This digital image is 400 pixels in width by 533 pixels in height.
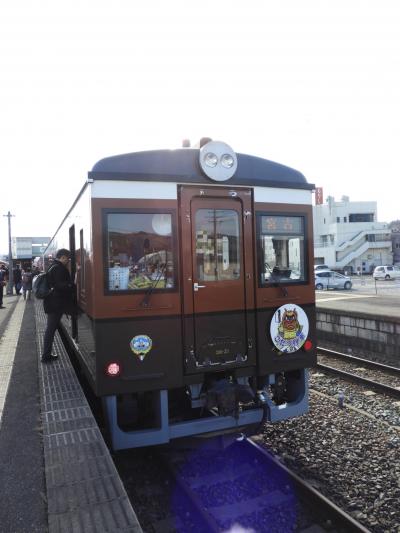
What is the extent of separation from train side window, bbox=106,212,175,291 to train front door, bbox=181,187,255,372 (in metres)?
0.19

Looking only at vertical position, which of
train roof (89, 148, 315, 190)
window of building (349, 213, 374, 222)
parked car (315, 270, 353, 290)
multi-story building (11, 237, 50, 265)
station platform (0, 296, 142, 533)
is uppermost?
window of building (349, 213, 374, 222)

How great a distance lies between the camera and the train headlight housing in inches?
183

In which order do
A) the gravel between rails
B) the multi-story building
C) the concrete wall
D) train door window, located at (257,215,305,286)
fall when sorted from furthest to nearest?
the multi-story building, the concrete wall, train door window, located at (257,215,305,286), the gravel between rails

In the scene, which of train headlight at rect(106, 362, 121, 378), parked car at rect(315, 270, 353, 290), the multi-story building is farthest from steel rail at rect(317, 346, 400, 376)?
the multi-story building

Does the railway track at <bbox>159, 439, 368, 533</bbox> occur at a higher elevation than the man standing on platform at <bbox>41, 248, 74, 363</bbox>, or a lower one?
lower

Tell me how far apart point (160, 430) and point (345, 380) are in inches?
203

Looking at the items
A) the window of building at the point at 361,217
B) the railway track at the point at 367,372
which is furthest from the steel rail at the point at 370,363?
the window of building at the point at 361,217

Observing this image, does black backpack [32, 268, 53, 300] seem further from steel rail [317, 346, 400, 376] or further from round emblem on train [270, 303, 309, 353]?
steel rail [317, 346, 400, 376]

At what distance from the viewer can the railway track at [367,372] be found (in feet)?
25.4

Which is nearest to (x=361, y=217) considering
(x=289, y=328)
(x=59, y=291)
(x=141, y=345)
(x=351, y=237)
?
(x=351, y=237)

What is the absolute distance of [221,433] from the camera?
15.5 ft

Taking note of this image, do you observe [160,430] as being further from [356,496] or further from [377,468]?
[377,468]

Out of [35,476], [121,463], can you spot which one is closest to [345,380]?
[121,463]

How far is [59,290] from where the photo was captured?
691 centimetres
